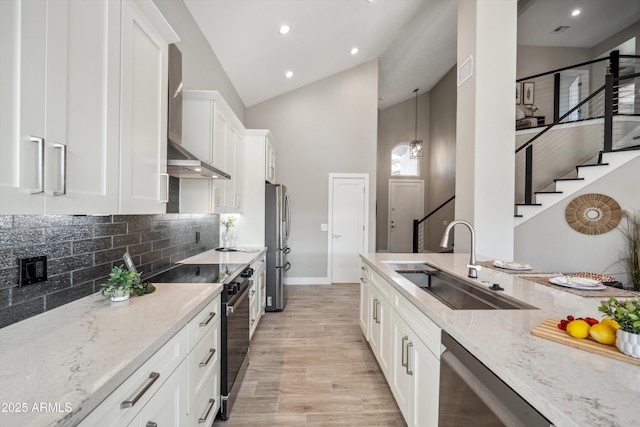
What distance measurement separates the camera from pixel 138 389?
34.8 inches

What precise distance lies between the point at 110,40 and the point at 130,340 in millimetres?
1158

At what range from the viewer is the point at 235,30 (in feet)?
10.2

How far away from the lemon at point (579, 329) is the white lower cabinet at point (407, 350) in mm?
445

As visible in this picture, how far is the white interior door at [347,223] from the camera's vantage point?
532 cm

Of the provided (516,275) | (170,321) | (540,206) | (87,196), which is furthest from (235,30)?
(540,206)

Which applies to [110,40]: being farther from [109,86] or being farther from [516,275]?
[516,275]

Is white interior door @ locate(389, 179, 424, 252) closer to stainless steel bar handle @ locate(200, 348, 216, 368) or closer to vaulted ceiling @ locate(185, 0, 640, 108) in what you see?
vaulted ceiling @ locate(185, 0, 640, 108)

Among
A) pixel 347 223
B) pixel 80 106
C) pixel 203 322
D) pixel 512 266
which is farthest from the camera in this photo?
pixel 347 223

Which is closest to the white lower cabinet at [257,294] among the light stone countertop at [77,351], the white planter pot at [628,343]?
the light stone countertop at [77,351]

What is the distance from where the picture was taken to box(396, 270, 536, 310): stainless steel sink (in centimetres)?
144

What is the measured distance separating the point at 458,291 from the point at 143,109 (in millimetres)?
2176

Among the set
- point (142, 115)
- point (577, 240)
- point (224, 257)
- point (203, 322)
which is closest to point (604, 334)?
point (203, 322)

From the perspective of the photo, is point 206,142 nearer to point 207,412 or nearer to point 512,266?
point 207,412

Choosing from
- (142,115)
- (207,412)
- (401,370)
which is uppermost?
(142,115)
